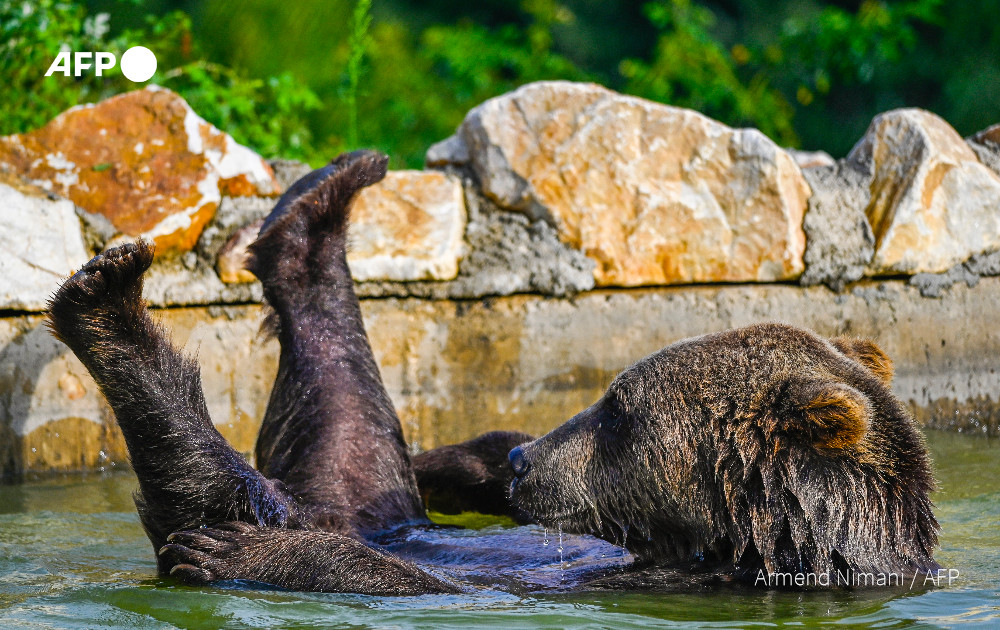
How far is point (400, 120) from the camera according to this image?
1223 centimetres

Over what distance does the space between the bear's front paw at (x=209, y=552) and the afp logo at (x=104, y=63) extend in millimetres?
3830

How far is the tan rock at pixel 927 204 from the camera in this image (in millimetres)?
5660

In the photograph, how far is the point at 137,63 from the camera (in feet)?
23.7

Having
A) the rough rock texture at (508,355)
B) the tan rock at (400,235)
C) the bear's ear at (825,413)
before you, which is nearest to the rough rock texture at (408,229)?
the tan rock at (400,235)

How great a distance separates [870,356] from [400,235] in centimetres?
245

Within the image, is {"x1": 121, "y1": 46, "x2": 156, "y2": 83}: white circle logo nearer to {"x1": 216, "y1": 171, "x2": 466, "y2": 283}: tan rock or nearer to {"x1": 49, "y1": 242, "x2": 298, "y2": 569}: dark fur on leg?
{"x1": 216, "y1": 171, "x2": 466, "y2": 283}: tan rock

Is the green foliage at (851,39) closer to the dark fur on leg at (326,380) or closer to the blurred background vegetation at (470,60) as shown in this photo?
the blurred background vegetation at (470,60)

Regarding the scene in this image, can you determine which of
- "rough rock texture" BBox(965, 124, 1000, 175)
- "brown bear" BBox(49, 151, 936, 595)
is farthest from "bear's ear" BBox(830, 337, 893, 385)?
"rough rock texture" BBox(965, 124, 1000, 175)

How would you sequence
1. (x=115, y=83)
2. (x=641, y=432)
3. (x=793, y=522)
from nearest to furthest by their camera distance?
(x=793, y=522) < (x=641, y=432) < (x=115, y=83)

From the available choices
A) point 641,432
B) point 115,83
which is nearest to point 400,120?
point 115,83

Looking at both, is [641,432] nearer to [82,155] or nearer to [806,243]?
[806,243]

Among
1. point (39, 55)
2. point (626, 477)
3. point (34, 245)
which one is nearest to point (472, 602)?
point (626, 477)

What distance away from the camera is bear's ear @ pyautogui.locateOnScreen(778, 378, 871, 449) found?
2.95m

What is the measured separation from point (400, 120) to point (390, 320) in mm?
7177
